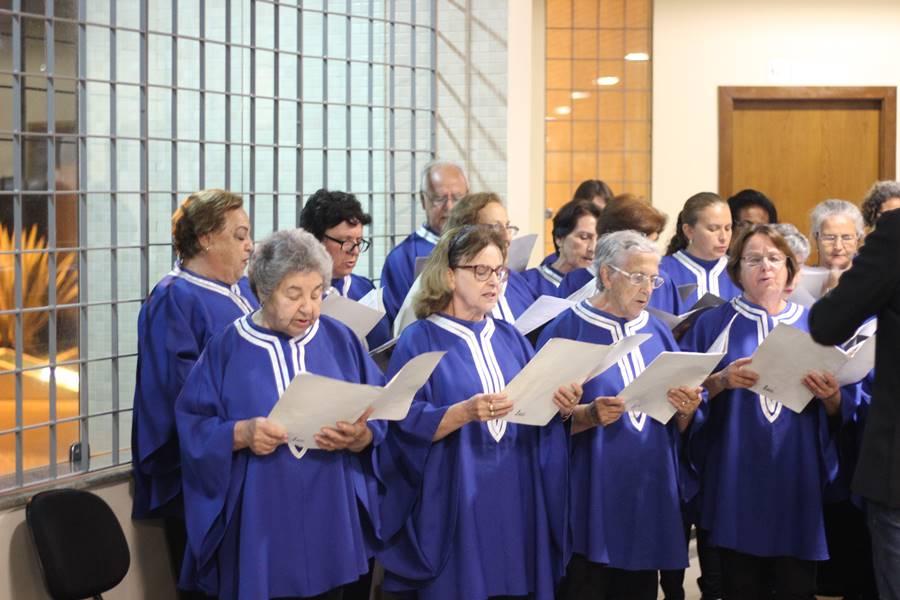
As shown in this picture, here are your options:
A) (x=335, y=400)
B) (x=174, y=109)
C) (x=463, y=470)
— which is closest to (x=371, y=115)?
(x=174, y=109)

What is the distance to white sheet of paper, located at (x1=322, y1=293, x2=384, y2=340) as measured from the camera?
3.69 metres

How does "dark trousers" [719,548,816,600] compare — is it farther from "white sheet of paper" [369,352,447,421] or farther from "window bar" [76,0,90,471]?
"window bar" [76,0,90,471]

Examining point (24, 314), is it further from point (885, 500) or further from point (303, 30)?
point (885, 500)

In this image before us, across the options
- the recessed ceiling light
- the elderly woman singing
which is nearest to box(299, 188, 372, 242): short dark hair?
the elderly woman singing

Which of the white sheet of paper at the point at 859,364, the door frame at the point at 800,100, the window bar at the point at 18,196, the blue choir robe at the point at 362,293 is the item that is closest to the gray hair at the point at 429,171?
the blue choir robe at the point at 362,293

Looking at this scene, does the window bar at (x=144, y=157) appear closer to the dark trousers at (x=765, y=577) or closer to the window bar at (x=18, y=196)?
the window bar at (x=18, y=196)

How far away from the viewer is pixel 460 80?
18.0 feet

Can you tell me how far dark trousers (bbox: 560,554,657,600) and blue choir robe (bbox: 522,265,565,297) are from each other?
137 cm

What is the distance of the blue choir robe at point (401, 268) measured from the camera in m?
4.61

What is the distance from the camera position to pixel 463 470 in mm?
3379

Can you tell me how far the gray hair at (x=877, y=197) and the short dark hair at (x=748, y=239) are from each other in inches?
52.9

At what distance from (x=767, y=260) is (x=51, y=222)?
2.15 meters

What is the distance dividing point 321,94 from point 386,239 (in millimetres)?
752

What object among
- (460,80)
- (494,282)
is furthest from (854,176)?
(494,282)
